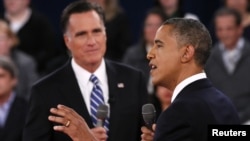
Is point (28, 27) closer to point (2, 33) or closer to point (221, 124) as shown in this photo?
point (2, 33)

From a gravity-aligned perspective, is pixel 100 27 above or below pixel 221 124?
above

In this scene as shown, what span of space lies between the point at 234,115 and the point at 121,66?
929 mm

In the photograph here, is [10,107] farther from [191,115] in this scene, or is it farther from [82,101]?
[191,115]

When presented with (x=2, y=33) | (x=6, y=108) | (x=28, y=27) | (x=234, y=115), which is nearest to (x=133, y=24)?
(x=28, y=27)

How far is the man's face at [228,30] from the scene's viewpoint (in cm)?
614

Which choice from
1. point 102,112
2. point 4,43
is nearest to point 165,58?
point 102,112

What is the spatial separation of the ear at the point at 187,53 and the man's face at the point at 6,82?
2727mm

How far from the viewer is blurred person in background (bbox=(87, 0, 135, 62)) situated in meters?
6.67

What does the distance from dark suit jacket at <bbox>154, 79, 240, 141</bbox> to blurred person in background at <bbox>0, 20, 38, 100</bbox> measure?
3.43 meters

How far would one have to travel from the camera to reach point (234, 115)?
3061 mm

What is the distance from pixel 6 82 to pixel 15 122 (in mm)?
479

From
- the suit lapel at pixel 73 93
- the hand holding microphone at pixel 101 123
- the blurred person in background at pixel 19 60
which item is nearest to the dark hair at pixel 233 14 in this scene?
the blurred person in background at pixel 19 60

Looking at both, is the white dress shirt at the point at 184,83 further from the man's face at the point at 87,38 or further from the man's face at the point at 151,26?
the man's face at the point at 151,26

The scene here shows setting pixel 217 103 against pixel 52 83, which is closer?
pixel 217 103
